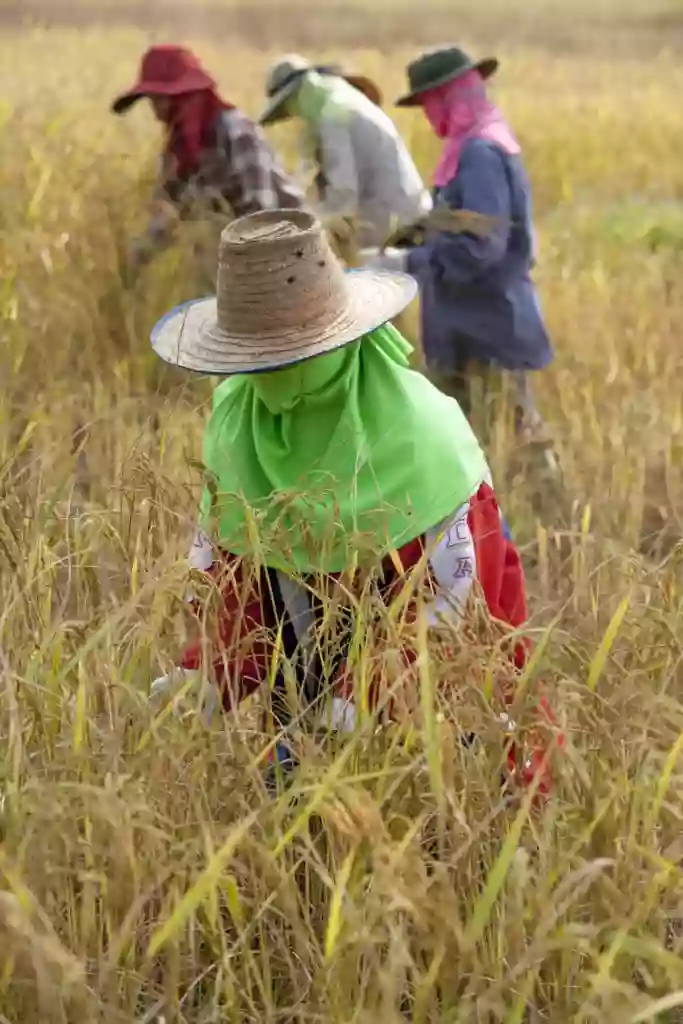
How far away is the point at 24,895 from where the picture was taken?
2.49 ft

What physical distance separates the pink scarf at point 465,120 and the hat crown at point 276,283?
4.18ft

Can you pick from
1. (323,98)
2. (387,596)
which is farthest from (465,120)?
(387,596)

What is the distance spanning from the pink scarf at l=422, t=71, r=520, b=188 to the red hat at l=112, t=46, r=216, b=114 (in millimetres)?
650

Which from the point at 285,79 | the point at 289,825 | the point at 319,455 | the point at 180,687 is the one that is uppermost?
the point at 285,79

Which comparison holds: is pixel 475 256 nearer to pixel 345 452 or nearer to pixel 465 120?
pixel 465 120

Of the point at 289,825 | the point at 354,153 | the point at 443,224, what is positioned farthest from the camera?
the point at 354,153

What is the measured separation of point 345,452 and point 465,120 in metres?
1.44

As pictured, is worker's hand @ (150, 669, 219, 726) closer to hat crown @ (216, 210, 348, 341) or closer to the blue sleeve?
hat crown @ (216, 210, 348, 341)

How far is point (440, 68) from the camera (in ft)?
7.62

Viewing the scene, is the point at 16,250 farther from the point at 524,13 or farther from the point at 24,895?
the point at 524,13

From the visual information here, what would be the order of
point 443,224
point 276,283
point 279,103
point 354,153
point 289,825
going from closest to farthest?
point 289,825, point 276,283, point 443,224, point 354,153, point 279,103

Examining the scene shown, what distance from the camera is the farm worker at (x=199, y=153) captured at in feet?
8.52

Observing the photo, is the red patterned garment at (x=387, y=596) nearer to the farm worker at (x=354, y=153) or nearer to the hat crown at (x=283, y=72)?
the farm worker at (x=354, y=153)

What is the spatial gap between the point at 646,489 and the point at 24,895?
179 centimetres
